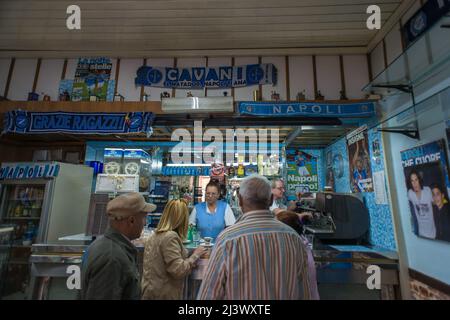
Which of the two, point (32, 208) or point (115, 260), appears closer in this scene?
point (115, 260)

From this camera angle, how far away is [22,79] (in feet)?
13.9

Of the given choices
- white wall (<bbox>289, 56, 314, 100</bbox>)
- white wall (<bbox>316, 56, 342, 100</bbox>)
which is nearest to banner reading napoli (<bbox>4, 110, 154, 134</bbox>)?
white wall (<bbox>289, 56, 314, 100</bbox>)

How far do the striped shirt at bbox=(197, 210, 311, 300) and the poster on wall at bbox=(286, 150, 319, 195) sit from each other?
3.79 metres

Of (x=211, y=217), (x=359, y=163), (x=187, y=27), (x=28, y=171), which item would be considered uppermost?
(x=187, y=27)

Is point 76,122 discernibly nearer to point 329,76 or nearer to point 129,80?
point 129,80

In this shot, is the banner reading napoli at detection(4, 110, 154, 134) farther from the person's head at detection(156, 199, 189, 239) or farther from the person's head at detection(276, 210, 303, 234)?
the person's head at detection(276, 210, 303, 234)

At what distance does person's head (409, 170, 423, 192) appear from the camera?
2.41 metres

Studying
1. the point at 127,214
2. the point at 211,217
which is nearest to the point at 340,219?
the point at 211,217

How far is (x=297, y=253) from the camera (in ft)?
4.39

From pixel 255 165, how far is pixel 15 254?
5.04 m

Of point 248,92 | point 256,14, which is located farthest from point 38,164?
point 256,14

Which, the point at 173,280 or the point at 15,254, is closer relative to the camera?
the point at 173,280

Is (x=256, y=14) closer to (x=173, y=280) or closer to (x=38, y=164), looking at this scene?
(x=173, y=280)

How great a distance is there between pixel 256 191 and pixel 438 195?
203cm
